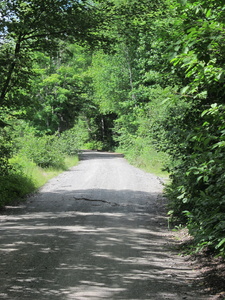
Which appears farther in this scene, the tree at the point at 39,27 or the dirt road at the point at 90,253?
the tree at the point at 39,27

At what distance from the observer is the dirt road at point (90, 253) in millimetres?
5441

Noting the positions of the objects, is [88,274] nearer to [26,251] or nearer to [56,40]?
[26,251]

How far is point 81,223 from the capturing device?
10.3 meters

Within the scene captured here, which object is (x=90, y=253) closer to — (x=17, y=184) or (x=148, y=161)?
(x=17, y=184)

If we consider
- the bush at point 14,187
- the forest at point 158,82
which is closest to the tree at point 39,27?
the forest at point 158,82

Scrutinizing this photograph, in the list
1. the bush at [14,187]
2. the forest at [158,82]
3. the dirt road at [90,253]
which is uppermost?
the forest at [158,82]

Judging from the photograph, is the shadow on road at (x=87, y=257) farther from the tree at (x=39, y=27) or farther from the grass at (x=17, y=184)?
the tree at (x=39, y=27)

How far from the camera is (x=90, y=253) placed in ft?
24.2

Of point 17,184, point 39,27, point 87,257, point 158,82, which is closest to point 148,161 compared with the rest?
point 17,184

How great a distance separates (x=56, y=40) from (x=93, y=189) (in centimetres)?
692

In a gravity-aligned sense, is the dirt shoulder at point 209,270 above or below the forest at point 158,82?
below

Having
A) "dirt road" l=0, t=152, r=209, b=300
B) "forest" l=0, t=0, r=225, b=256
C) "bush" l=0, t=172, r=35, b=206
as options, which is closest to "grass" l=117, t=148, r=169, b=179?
"forest" l=0, t=0, r=225, b=256

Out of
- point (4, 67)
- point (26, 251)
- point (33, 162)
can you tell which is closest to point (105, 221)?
point (26, 251)

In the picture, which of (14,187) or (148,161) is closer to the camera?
(14,187)
